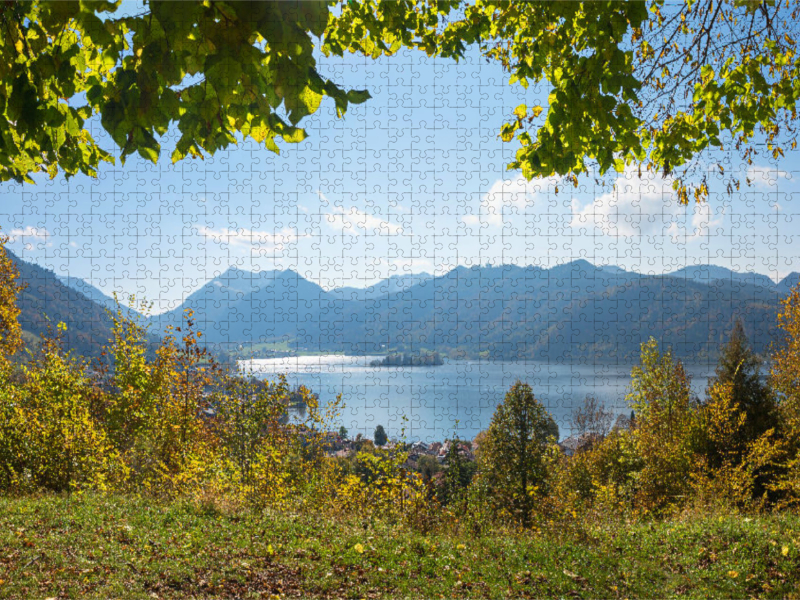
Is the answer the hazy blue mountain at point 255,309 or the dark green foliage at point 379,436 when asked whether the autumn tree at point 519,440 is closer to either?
the dark green foliage at point 379,436

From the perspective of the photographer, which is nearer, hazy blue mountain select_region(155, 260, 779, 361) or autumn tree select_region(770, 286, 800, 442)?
hazy blue mountain select_region(155, 260, 779, 361)

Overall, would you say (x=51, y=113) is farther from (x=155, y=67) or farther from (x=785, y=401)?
(x=785, y=401)

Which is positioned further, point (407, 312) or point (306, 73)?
point (407, 312)

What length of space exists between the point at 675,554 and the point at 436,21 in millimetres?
7827

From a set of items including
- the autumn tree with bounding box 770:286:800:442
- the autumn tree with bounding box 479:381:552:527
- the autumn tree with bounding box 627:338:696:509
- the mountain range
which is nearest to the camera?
the mountain range

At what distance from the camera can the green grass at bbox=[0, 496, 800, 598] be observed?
199 inches

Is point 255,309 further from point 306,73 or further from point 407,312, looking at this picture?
point 407,312

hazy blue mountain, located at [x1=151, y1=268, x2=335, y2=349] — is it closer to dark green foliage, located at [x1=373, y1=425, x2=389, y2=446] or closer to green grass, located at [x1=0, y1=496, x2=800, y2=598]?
green grass, located at [x1=0, y1=496, x2=800, y2=598]

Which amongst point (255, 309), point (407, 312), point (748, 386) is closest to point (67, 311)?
point (407, 312)

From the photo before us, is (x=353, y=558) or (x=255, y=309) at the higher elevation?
(x=255, y=309)

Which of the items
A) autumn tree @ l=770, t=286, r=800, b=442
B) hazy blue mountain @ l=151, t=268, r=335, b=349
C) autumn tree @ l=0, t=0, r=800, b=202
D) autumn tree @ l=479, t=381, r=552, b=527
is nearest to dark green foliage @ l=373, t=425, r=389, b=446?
autumn tree @ l=479, t=381, r=552, b=527

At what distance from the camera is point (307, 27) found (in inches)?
105

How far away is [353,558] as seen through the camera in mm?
6043

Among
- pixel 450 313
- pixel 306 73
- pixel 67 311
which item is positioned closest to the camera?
pixel 306 73
